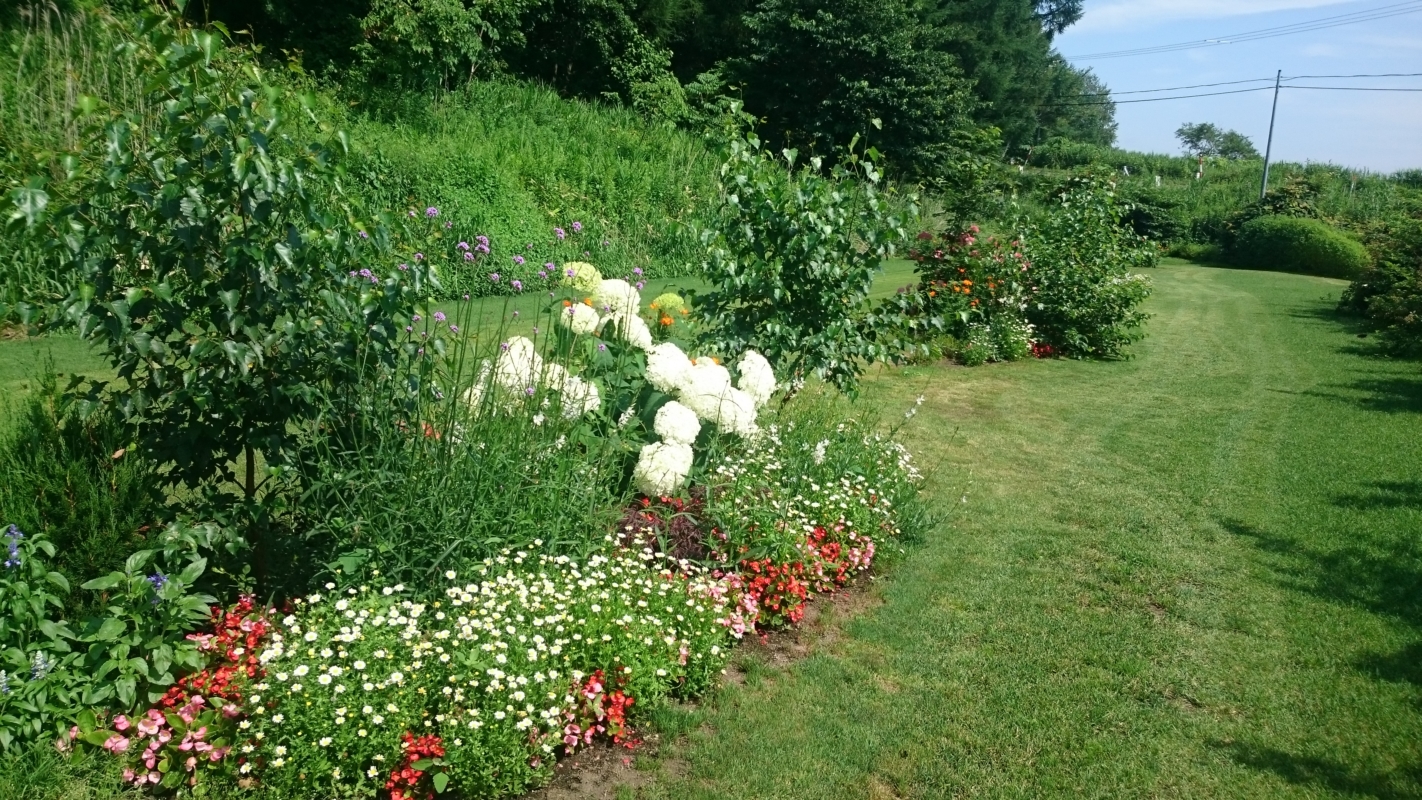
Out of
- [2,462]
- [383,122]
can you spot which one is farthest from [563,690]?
[383,122]

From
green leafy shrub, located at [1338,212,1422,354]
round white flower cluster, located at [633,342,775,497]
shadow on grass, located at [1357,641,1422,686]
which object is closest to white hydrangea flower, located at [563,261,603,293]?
round white flower cluster, located at [633,342,775,497]

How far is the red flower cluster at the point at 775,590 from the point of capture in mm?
4230

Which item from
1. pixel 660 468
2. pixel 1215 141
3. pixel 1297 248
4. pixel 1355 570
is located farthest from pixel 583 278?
pixel 1215 141

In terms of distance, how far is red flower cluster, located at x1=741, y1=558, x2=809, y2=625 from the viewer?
4.23 metres

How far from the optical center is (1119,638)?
14.6 feet

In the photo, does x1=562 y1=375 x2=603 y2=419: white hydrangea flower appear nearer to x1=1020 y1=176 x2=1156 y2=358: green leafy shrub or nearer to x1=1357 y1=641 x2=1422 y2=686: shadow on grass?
x1=1357 y1=641 x2=1422 y2=686: shadow on grass

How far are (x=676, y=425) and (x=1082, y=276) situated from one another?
9.02 meters

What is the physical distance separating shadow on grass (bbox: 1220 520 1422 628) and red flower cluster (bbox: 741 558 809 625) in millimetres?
2794

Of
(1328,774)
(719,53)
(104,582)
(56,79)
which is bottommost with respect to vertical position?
(1328,774)

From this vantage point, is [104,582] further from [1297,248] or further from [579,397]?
[1297,248]

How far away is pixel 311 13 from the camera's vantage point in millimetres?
18719

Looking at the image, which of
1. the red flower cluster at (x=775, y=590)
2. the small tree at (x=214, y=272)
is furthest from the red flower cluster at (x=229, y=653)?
the red flower cluster at (x=775, y=590)

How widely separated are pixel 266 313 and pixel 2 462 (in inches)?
35.4

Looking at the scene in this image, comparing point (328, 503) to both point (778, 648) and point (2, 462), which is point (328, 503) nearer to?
point (2, 462)
